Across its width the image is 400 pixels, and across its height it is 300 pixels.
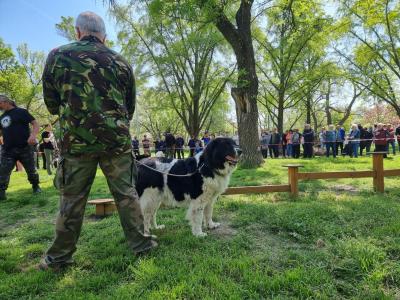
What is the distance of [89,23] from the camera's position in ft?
9.77

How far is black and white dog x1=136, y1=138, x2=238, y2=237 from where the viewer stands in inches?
156

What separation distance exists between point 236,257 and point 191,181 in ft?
4.11

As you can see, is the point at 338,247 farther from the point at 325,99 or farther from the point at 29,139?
the point at 325,99

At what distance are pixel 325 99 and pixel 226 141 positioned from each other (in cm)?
3366

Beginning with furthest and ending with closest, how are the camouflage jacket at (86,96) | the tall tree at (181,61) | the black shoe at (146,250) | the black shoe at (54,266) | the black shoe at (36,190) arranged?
the tall tree at (181,61)
the black shoe at (36,190)
the black shoe at (146,250)
the black shoe at (54,266)
the camouflage jacket at (86,96)

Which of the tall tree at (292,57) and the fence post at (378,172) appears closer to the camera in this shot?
the fence post at (378,172)

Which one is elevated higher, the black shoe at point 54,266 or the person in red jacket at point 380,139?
→ the person in red jacket at point 380,139

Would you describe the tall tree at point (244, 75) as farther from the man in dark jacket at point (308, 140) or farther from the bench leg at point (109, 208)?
the man in dark jacket at point (308, 140)

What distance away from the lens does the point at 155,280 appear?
8.59 feet

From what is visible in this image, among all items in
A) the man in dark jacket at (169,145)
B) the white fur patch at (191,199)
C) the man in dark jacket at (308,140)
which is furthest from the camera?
the man in dark jacket at (169,145)

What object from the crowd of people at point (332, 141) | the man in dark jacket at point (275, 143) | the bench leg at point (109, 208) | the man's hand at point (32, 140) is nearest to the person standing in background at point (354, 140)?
the crowd of people at point (332, 141)

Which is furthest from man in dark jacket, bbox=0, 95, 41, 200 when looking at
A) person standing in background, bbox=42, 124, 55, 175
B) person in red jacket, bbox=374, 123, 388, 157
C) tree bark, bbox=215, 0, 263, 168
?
person in red jacket, bbox=374, 123, 388, 157

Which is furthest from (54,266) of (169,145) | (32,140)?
(169,145)

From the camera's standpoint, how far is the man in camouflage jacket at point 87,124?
9.09 ft
